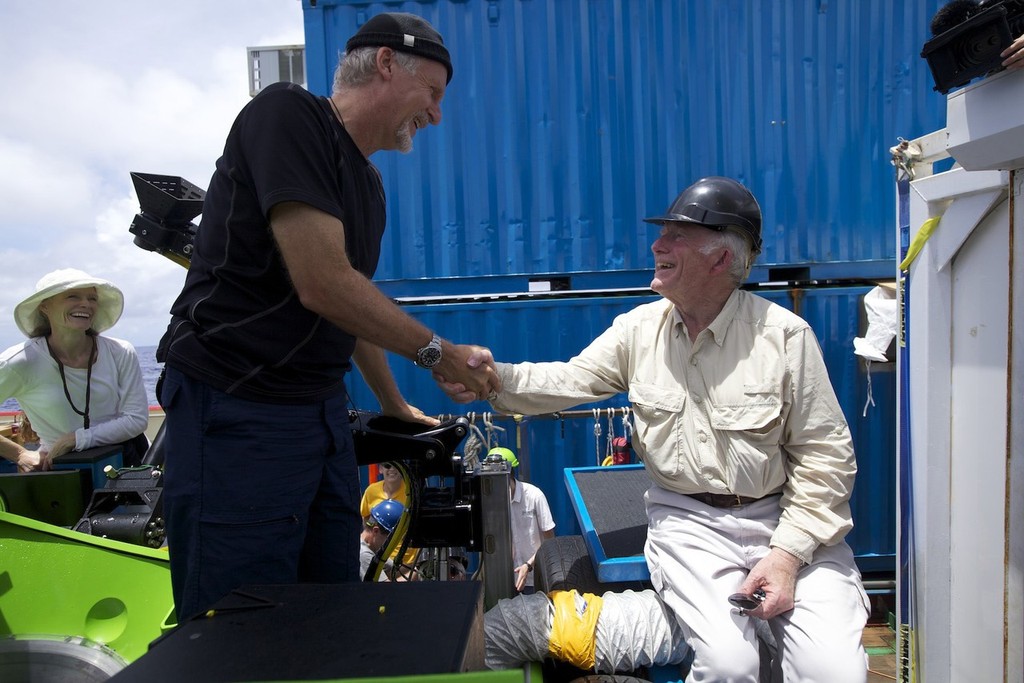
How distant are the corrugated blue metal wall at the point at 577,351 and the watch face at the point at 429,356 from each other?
220cm

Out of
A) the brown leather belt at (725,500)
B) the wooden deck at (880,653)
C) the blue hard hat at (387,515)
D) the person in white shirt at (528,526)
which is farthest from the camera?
the person in white shirt at (528,526)

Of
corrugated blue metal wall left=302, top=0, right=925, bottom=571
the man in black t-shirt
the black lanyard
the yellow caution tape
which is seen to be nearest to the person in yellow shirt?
corrugated blue metal wall left=302, top=0, right=925, bottom=571

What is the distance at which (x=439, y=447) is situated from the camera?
2.04 m

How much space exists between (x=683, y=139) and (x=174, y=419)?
3.47m

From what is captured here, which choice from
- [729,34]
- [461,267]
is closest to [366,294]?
[461,267]

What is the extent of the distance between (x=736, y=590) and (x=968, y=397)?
1.00 metres

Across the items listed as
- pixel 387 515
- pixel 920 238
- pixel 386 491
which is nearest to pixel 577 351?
pixel 386 491

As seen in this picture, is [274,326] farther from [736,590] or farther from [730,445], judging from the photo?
[736,590]

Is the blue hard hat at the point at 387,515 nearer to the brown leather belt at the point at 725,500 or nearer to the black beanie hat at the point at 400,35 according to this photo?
the brown leather belt at the point at 725,500

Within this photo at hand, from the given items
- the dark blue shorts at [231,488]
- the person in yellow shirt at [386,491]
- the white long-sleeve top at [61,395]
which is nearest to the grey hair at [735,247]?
the dark blue shorts at [231,488]

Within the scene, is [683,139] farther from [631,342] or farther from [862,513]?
[862,513]

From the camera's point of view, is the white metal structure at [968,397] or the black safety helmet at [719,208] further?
the black safety helmet at [719,208]

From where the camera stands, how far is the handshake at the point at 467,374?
212 cm

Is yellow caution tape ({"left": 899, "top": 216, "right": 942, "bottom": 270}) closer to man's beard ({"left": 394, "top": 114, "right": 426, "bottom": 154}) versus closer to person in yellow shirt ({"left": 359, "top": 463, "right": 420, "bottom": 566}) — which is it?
man's beard ({"left": 394, "top": 114, "right": 426, "bottom": 154})
